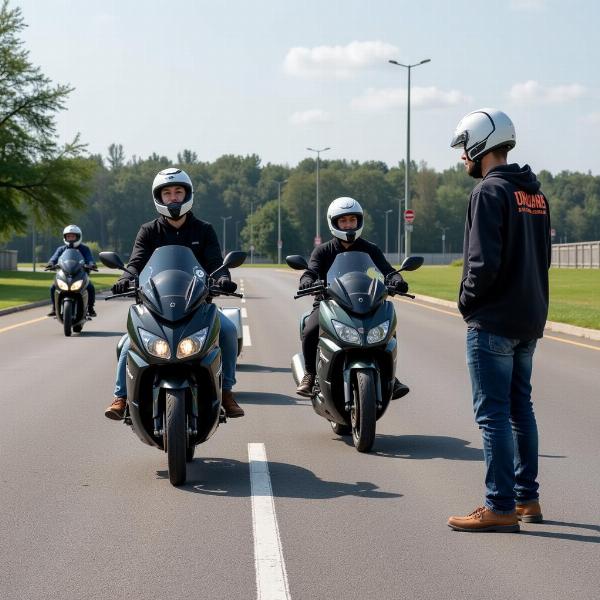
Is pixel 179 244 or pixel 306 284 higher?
pixel 179 244

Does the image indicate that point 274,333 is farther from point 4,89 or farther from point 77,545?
point 4,89

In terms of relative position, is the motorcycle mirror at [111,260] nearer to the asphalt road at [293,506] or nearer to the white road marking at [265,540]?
the asphalt road at [293,506]

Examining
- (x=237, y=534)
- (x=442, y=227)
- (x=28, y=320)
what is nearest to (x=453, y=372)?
(x=237, y=534)

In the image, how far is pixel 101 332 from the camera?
18859mm

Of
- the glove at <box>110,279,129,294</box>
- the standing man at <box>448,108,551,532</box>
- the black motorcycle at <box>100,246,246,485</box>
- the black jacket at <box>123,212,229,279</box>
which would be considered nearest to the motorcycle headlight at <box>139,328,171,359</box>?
the black motorcycle at <box>100,246,246,485</box>

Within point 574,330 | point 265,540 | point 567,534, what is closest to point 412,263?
point 567,534

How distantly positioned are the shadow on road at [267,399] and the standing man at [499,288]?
4692 mm

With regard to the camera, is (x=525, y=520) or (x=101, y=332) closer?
(x=525, y=520)

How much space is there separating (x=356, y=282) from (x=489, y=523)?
2585 millimetres

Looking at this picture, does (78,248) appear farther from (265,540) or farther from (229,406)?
(265,540)

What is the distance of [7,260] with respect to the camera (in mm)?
72438

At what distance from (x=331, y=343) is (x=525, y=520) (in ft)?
7.75

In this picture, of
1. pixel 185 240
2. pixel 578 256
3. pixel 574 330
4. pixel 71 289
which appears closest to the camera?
pixel 185 240

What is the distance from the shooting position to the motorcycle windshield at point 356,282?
7.33 meters
